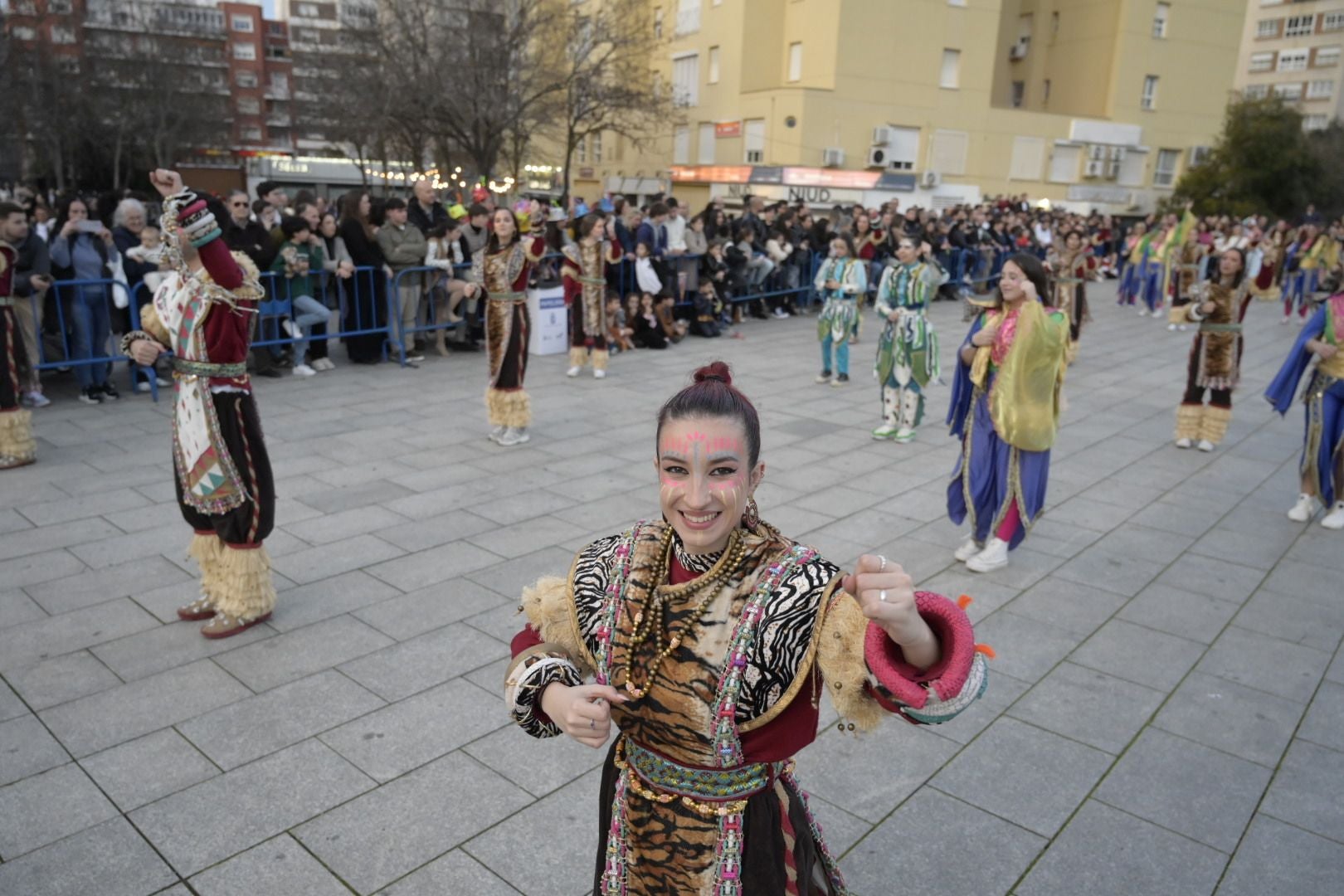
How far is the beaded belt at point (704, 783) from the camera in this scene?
6.26ft

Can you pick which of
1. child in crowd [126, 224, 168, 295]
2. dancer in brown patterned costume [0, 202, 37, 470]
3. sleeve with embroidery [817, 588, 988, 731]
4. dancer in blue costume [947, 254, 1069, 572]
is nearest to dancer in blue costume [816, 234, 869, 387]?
dancer in blue costume [947, 254, 1069, 572]

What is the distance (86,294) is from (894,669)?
9663 millimetres

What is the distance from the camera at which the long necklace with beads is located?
1829 mm

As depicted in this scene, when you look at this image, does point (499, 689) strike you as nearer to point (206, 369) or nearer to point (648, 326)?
point (206, 369)

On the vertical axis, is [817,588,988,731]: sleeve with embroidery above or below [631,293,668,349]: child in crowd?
above

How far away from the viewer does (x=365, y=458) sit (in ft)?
25.0

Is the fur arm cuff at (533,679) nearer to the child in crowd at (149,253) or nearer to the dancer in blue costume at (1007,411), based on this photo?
the dancer in blue costume at (1007,411)

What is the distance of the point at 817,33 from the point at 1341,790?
30.4 m

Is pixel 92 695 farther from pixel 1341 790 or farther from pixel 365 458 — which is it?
pixel 1341 790

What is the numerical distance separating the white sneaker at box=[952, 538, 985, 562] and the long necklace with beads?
14.3 feet

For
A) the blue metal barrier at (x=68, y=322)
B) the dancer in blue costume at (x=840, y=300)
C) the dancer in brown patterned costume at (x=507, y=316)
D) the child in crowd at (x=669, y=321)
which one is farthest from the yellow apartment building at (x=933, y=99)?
the blue metal barrier at (x=68, y=322)

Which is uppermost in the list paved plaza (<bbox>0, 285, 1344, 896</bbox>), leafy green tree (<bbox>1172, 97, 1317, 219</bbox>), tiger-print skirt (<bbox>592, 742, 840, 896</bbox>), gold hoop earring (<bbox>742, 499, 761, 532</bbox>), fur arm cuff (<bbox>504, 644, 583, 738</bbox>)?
leafy green tree (<bbox>1172, 97, 1317, 219</bbox>)

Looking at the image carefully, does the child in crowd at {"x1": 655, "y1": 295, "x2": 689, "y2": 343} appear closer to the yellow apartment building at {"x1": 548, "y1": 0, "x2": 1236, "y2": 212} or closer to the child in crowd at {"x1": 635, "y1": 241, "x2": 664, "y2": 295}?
the child in crowd at {"x1": 635, "y1": 241, "x2": 664, "y2": 295}

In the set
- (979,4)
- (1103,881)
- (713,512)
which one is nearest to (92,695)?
(713,512)
